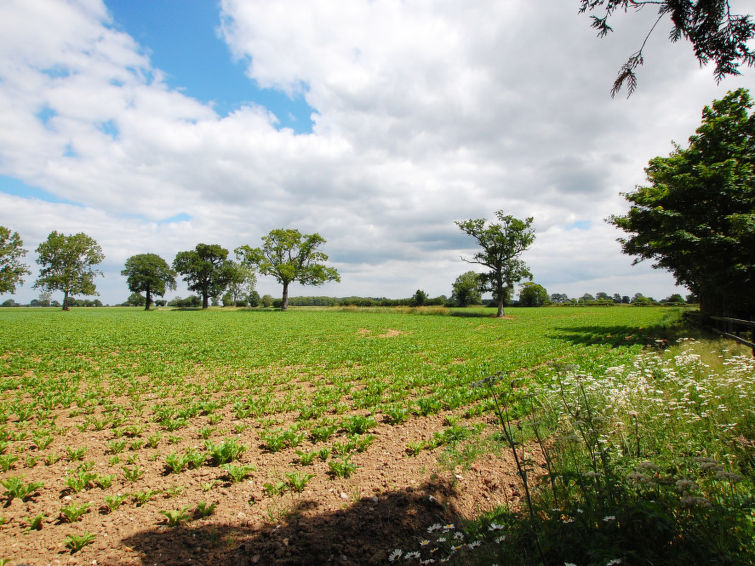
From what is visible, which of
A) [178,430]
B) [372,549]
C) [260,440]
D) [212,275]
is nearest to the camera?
[372,549]

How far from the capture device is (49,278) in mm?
64250

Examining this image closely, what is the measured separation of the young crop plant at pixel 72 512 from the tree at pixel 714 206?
25.0 m

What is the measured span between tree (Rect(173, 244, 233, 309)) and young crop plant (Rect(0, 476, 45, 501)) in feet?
266

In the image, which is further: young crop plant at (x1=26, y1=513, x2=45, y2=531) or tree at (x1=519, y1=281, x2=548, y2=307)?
tree at (x1=519, y1=281, x2=548, y2=307)

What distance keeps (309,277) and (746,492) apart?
65.0 meters

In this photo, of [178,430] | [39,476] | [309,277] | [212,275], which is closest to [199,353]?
[178,430]

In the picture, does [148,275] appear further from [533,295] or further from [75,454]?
[533,295]

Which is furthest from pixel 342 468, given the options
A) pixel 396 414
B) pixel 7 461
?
pixel 7 461

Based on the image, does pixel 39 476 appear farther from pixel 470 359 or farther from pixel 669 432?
pixel 470 359

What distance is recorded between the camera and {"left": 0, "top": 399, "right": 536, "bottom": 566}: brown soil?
12.8 ft

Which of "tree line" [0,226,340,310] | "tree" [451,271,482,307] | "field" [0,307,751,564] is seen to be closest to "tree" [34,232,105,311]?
"tree line" [0,226,340,310]

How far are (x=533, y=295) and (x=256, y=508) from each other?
334 feet

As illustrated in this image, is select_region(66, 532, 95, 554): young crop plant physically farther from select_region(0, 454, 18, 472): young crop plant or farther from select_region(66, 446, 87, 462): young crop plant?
select_region(0, 454, 18, 472): young crop plant

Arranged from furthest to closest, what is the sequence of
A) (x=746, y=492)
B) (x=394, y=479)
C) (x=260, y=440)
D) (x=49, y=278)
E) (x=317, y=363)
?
(x=49, y=278), (x=317, y=363), (x=260, y=440), (x=394, y=479), (x=746, y=492)
